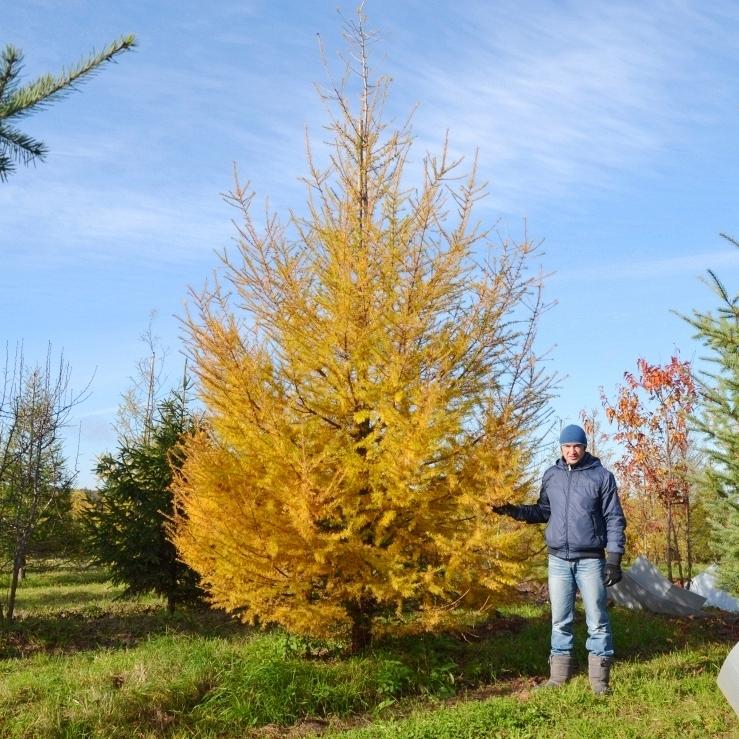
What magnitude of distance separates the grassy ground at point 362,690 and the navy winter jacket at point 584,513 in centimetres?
112

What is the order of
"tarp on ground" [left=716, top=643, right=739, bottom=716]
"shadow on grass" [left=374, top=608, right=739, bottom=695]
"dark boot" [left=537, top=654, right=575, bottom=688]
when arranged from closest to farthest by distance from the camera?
"tarp on ground" [left=716, top=643, right=739, bottom=716] → "dark boot" [left=537, top=654, right=575, bottom=688] → "shadow on grass" [left=374, top=608, right=739, bottom=695]

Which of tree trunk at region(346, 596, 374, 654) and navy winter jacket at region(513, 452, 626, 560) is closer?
navy winter jacket at region(513, 452, 626, 560)

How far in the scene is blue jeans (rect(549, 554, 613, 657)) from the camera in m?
5.83

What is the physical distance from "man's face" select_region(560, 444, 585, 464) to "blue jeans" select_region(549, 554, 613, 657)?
834 millimetres

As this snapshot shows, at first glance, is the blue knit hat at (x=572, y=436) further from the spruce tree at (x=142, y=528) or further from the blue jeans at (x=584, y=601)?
the spruce tree at (x=142, y=528)

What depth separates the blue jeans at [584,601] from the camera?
583 cm

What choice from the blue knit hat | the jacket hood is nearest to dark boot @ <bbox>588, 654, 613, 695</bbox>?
the jacket hood

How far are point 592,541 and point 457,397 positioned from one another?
168 centimetres

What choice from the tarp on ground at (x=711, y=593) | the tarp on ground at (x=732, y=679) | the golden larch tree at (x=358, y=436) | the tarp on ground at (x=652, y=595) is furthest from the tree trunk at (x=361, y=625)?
the tarp on ground at (x=711, y=593)

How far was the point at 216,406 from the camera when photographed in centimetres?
659

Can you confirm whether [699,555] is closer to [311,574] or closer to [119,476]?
[119,476]

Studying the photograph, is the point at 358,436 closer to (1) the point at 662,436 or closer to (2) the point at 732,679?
(2) the point at 732,679

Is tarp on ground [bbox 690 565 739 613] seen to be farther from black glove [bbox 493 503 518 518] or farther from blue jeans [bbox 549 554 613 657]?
black glove [bbox 493 503 518 518]

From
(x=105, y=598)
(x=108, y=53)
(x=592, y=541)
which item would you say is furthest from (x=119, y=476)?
(x=108, y=53)
